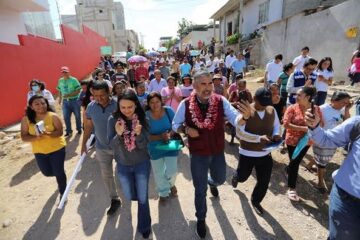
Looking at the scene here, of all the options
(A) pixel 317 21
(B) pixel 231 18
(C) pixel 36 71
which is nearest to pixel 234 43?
(B) pixel 231 18

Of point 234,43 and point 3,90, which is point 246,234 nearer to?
point 3,90

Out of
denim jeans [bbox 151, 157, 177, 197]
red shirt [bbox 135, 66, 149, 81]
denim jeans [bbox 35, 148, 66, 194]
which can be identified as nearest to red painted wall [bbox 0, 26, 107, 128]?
red shirt [bbox 135, 66, 149, 81]

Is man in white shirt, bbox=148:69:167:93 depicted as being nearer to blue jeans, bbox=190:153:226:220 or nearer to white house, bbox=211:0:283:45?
blue jeans, bbox=190:153:226:220

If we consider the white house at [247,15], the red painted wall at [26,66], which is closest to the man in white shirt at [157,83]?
the red painted wall at [26,66]

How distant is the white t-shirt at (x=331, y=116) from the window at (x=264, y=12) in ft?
50.9

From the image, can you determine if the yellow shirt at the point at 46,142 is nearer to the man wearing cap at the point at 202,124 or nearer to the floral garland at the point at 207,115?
the man wearing cap at the point at 202,124

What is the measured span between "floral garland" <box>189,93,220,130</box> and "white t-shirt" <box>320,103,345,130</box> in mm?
2094

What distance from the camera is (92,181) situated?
15.5 feet

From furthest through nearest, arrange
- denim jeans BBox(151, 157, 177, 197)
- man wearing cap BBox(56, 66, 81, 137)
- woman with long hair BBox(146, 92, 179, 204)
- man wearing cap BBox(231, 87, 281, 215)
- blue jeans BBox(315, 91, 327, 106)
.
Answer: man wearing cap BBox(56, 66, 81, 137)
blue jeans BBox(315, 91, 327, 106)
denim jeans BBox(151, 157, 177, 197)
woman with long hair BBox(146, 92, 179, 204)
man wearing cap BBox(231, 87, 281, 215)

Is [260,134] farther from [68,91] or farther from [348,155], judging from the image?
[68,91]

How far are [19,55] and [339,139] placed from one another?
1099cm

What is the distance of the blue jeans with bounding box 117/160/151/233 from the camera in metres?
2.95

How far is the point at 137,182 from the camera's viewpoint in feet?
9.73

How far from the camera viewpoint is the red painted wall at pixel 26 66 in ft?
27.9
